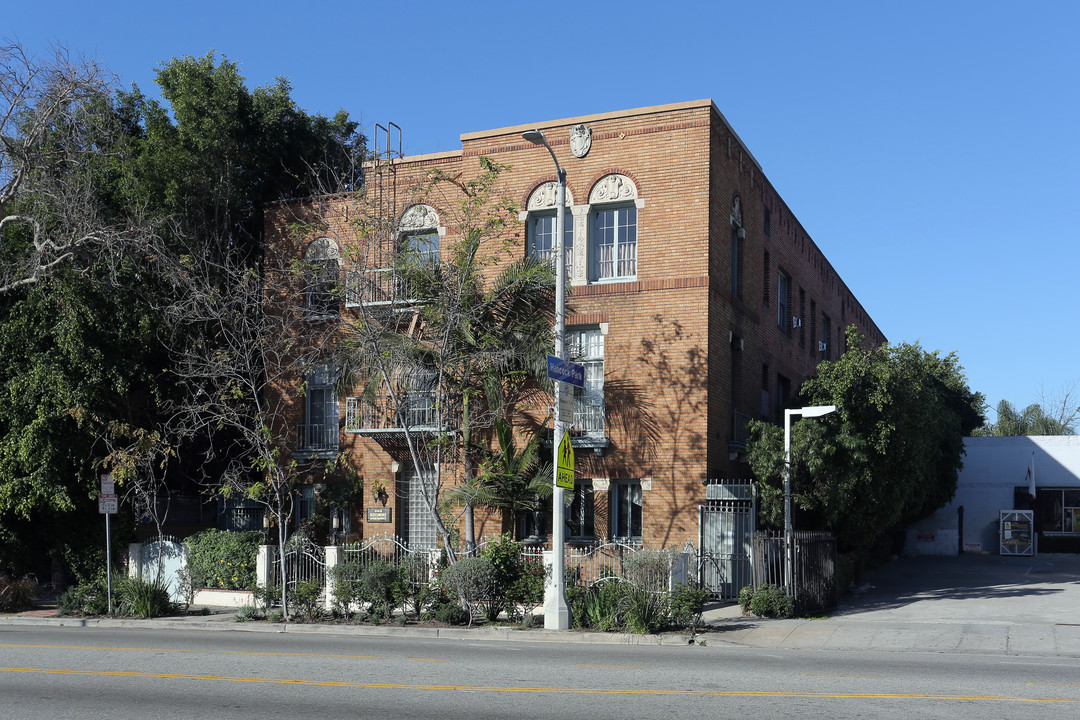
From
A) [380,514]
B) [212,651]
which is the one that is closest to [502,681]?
[212,651]

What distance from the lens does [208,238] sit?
27.1m

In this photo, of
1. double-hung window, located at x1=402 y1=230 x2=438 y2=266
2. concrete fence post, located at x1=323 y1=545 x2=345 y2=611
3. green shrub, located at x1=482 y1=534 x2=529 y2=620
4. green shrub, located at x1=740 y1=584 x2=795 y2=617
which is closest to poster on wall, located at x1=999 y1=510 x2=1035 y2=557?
green shrub, located at x1=740 y1=584 x2=795 y2=617

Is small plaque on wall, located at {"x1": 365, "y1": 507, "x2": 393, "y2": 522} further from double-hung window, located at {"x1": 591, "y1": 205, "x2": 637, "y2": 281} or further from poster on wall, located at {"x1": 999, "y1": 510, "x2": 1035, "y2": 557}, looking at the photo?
poster on wall, located at {"x1": 999, "y1": 510, "x2": 1035, "y2": 557}

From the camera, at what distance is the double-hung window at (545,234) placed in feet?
77.7

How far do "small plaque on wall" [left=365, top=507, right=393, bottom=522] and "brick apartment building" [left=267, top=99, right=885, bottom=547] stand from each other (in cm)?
4

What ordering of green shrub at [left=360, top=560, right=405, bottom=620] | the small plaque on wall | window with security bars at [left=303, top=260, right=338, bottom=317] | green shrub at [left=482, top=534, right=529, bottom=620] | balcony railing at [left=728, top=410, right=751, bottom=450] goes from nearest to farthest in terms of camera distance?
green shrub at [left=482, top=534, right=529, bottom=620]
green shrub at [left=360, top=560, right=405, bottom=620]
balcony railing at [left=728, top=410, right=751, bottom=450]
window with security bars at [left=303, top=260, right=338, bottom=317]
the small plaque on wall

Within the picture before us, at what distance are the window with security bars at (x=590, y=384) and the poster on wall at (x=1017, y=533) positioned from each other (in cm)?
2309

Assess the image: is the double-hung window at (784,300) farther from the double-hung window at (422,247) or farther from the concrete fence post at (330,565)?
the concrete fence post at (330,565)

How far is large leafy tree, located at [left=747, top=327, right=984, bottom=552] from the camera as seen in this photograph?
2078cm

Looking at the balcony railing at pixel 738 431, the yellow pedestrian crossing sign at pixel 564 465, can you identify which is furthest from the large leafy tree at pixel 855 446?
the yellow pedestrian crossing sign at pixel 564 465

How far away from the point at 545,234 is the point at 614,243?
5.94 feet

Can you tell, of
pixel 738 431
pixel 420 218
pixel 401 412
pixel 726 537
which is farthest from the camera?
pixel 420 218

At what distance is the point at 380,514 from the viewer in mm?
25016

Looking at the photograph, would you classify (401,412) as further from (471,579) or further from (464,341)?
(471,579)
